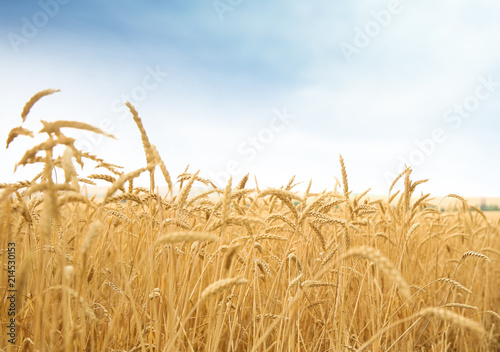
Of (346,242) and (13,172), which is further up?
(13,172)

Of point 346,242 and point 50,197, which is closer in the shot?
point 50,197

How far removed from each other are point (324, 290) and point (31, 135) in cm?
207

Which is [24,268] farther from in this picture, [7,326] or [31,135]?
[7,326]

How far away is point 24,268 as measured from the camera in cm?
109

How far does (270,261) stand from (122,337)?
1212mm

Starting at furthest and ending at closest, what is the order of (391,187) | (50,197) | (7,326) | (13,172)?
1. (391,187)
2. (7,326)
3. (13,172)
4. (50,197)

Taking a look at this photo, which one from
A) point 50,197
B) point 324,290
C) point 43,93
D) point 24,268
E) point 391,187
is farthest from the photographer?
point 324,290

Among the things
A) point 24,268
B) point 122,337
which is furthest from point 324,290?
point 24,268

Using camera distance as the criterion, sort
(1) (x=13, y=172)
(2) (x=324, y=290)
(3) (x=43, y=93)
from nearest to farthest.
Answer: (1) (x=13, y=172)
(3) (x=43, y=93)
(2) (x=324, y=290)

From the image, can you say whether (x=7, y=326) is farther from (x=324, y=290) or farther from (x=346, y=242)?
(x=324, y=290)

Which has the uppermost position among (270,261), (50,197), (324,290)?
(50,197)

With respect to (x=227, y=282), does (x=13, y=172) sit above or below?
above

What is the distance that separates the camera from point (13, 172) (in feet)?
3.96

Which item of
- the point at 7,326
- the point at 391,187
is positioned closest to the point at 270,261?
the point at 391,187
